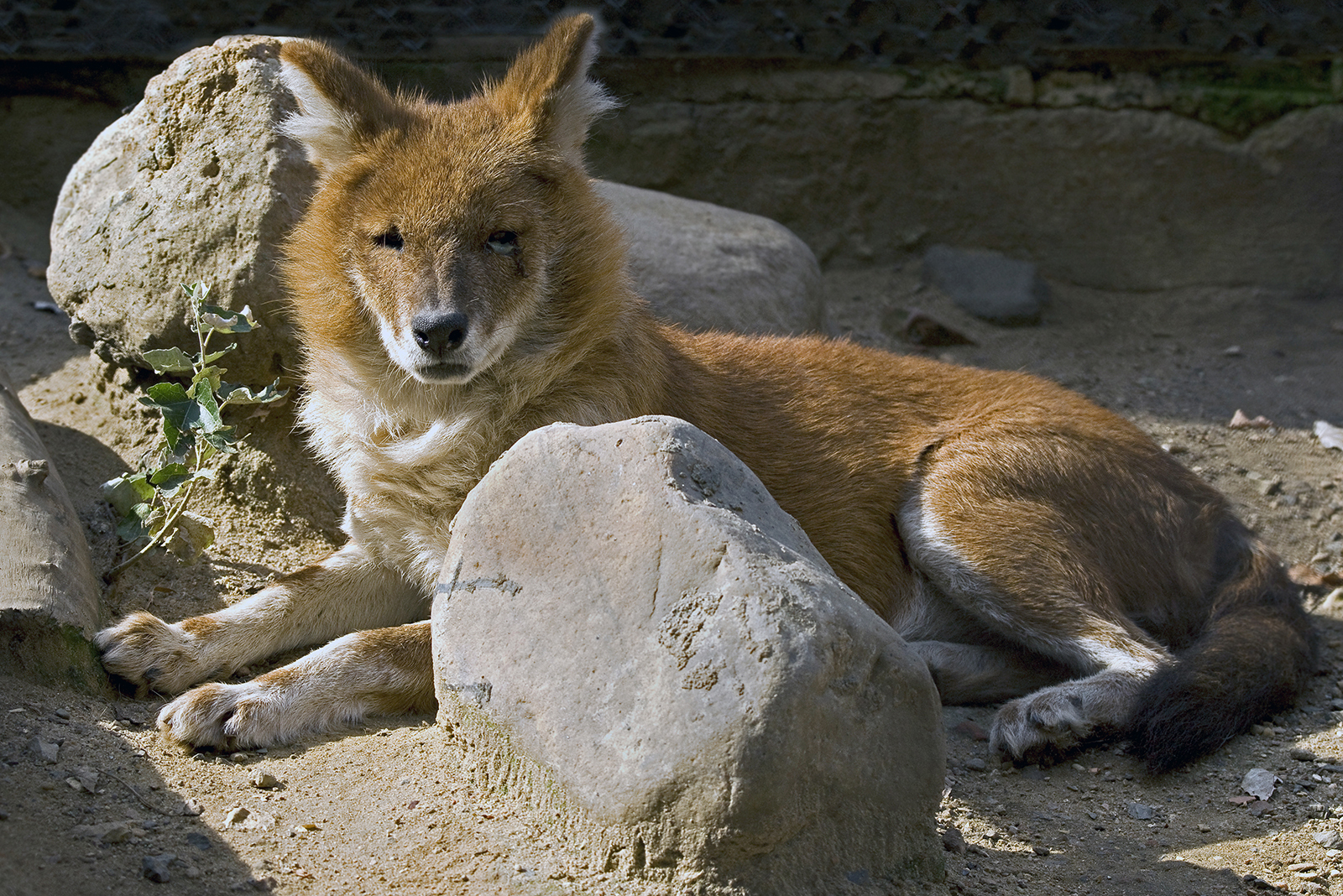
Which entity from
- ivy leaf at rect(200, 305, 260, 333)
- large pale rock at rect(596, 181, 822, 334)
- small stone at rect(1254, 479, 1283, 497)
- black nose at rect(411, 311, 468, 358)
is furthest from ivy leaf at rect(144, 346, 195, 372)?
small stone at rect(1254, 479, 1283, 497)

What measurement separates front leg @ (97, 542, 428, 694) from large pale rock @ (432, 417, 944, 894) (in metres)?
1.19

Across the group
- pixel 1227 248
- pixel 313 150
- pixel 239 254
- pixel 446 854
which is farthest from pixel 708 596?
pixel 1227 248

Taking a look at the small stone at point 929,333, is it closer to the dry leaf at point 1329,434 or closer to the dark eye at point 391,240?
the dry leaf at point 1329,434

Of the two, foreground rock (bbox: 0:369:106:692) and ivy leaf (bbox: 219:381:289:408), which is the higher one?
ivy leaf (bbox: 219:381:289:408)

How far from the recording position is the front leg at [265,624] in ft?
13.1

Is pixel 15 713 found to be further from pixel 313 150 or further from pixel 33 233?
pixel 33 233

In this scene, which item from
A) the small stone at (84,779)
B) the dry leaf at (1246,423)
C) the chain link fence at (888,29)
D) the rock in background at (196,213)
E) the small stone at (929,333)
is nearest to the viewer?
→ the small stone at (84,779)

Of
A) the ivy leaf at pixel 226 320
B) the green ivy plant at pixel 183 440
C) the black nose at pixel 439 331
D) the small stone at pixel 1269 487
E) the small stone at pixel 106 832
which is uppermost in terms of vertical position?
the black nose at pixel 439 331

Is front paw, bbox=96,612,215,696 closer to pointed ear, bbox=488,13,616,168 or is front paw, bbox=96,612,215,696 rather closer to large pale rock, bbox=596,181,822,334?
pointed ear, bbox=488,13,616,168

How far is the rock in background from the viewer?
5059 mm

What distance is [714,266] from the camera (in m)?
6.49

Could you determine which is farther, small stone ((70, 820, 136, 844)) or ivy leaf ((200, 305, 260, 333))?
ivy leaf ((200, 305, 260, 333))

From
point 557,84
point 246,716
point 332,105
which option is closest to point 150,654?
point 246,716

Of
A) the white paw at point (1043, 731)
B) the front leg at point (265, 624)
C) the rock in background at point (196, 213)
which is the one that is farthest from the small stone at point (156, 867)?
the white paw at point (1043, 731)
